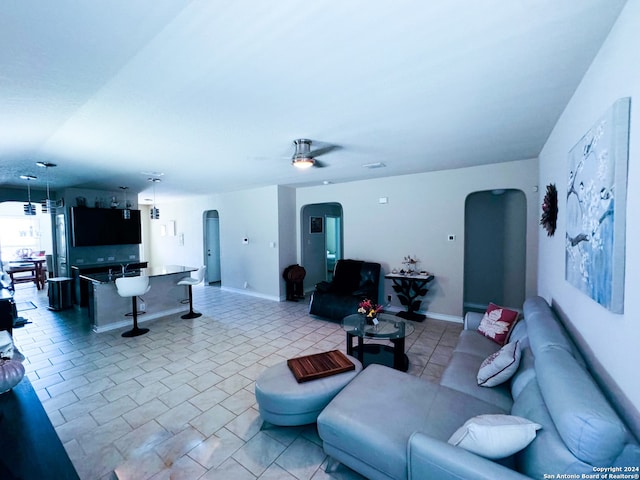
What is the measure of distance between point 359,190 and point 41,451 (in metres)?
5.18

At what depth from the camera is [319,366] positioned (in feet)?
7.43

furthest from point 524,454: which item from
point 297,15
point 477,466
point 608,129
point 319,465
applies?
point 297,15

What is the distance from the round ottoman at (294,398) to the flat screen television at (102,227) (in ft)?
20.2

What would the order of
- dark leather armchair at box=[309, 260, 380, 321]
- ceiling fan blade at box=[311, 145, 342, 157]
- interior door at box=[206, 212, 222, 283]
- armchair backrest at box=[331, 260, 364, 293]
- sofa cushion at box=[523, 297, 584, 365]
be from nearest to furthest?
sofa cushion at box=[523, 297, 584, 365]
ceiling fan blade at box=[311, 145, 342, 157]
dark leather armchair at box=[309, 260, 380, 321]
armchair backrest at box=[331, 260, 364, 293]
interior door at box=[206, 212, 222, 283]

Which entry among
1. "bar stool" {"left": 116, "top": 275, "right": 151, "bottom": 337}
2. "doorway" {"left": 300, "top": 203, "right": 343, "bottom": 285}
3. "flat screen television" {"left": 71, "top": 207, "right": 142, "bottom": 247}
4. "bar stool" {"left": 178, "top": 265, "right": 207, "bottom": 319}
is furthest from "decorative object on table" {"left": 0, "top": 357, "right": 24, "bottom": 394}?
"flat screen television" {"left": 71, "top": 207, "right": 142, "bottom": 247}

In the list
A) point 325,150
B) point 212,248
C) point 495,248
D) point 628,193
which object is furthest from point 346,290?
point 212,248

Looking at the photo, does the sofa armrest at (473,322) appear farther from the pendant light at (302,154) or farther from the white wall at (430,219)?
the pendant light at (302,154)

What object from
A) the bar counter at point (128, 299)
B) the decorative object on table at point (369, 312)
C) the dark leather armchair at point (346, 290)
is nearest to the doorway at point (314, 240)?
the dark leather armchair at point (346, 290)

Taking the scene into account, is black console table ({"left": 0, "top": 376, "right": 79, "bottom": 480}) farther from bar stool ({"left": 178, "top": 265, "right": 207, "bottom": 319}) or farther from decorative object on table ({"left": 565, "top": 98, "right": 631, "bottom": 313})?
bar stool ({"left": 178, "top": 265, "right": 207, "bottom": 319})

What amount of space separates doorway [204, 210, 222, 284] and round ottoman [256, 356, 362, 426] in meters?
6.31

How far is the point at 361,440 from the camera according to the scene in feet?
5.07

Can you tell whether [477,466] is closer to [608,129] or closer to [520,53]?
[608,129]

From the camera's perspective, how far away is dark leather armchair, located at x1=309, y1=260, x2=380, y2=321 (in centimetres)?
455

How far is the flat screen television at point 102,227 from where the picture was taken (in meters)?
5.86
